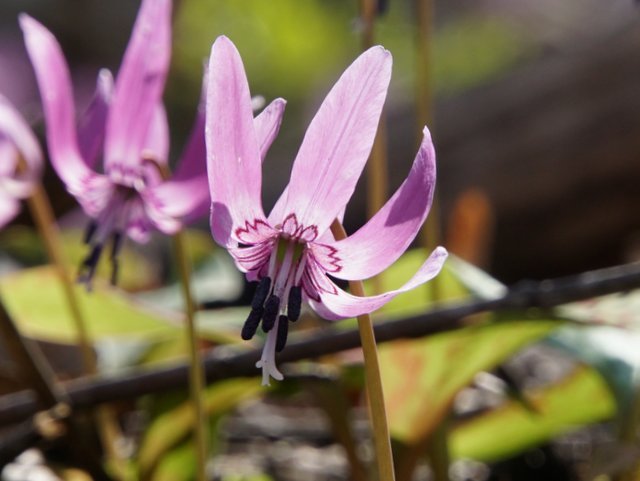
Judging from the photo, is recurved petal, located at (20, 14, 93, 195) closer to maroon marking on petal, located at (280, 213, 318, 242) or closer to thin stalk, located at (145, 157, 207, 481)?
thin stalk, located at (145, 157, 207, 481)

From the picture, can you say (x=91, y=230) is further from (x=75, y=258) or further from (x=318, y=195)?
(x=75, y=258)

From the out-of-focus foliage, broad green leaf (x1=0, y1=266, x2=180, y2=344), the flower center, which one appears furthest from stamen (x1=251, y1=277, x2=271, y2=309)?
the out-of-focus foliage

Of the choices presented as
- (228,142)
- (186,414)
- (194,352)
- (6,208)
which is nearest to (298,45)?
(6,208)

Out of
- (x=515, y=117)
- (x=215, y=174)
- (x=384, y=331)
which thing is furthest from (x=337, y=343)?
(x=515, y=117)

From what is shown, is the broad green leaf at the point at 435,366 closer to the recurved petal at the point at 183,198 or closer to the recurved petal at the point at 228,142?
the recurved petal at the point at 183,198

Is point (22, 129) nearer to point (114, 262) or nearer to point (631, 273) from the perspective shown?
point (114, 262)
